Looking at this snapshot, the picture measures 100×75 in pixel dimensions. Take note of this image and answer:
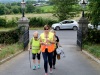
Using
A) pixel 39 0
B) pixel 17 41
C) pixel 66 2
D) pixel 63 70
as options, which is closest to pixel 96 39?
pixel 17 41

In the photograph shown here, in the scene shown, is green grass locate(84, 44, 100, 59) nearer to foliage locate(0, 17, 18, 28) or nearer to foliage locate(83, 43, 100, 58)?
foliage locate(83, 43, 100, 58)

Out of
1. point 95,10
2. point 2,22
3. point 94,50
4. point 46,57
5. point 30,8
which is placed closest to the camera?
point 46,57

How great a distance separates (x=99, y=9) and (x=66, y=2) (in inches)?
1165

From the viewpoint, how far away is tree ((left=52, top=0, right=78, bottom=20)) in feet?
176

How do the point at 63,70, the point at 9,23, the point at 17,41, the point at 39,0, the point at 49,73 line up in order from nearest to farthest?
the point at 49,73 → the point at 63,70 → the point at 17,41 → the point at 9,23 → the point at 39,0

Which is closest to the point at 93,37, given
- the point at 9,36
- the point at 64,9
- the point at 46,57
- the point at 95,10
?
the point at 95,10

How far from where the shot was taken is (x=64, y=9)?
5356cm

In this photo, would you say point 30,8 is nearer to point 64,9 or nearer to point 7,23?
point 7,23

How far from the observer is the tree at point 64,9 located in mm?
53531

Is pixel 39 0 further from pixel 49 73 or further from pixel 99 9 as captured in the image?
pixel 49 73

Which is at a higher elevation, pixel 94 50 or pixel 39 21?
pixel 94 50

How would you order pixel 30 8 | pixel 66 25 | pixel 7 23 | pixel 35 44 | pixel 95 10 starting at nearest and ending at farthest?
pixel 35 44
pixel 95 10
pixel 66 25
pixel 7 23
pixel 30 8

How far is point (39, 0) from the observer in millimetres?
117188

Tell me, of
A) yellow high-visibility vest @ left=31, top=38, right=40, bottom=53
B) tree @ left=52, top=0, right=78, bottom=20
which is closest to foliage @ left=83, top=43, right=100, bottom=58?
yellow high-visibility vest @ left=31, top=38, right=40, bottom=53
